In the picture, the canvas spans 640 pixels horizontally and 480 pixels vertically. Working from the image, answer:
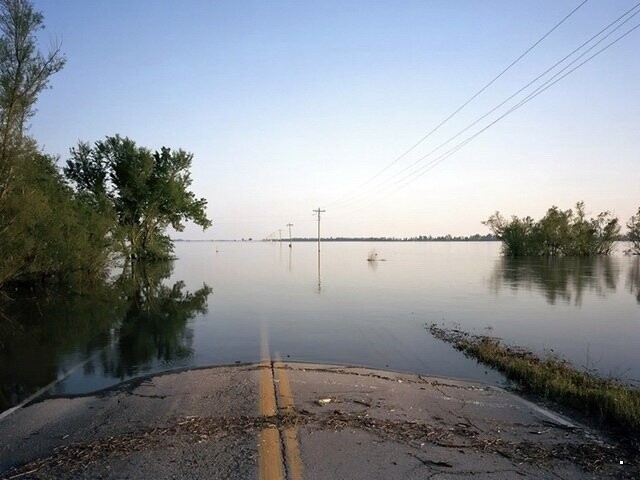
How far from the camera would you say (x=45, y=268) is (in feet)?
77.2

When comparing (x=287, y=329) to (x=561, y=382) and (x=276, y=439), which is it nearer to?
(x=561, y=382)

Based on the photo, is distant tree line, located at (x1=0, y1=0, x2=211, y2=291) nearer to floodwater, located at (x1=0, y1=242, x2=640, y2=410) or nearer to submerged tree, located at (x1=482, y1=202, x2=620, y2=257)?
floodwater, located at (x1=0, y1=242, x2=640, y2=410)

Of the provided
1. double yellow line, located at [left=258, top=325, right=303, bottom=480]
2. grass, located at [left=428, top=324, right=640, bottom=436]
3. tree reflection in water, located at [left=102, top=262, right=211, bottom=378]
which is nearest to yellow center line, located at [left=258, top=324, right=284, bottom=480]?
double yellow line, located at [left=258, top=325, right=303, bottom=480]

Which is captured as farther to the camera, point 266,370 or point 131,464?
point 266,370

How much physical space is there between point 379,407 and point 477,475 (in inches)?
81.3

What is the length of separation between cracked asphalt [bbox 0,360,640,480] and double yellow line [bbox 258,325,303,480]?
16mm

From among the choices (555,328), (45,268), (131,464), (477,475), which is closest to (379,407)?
(477,475)

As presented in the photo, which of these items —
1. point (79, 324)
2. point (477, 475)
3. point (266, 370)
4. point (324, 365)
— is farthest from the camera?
point (79, 324)

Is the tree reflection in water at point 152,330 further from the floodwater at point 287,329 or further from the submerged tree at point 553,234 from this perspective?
the submerged tree at point 553,234

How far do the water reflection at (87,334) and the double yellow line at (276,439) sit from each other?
2.99 m

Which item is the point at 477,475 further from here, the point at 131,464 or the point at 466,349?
the point at 466,349

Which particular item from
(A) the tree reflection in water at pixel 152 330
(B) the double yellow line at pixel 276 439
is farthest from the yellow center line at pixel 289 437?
(A) the tree reflection in water at pixel 152 330

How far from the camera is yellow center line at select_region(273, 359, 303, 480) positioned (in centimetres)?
415

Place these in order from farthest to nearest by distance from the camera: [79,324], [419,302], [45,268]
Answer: [45,268] < [419,302] < [79,324]
